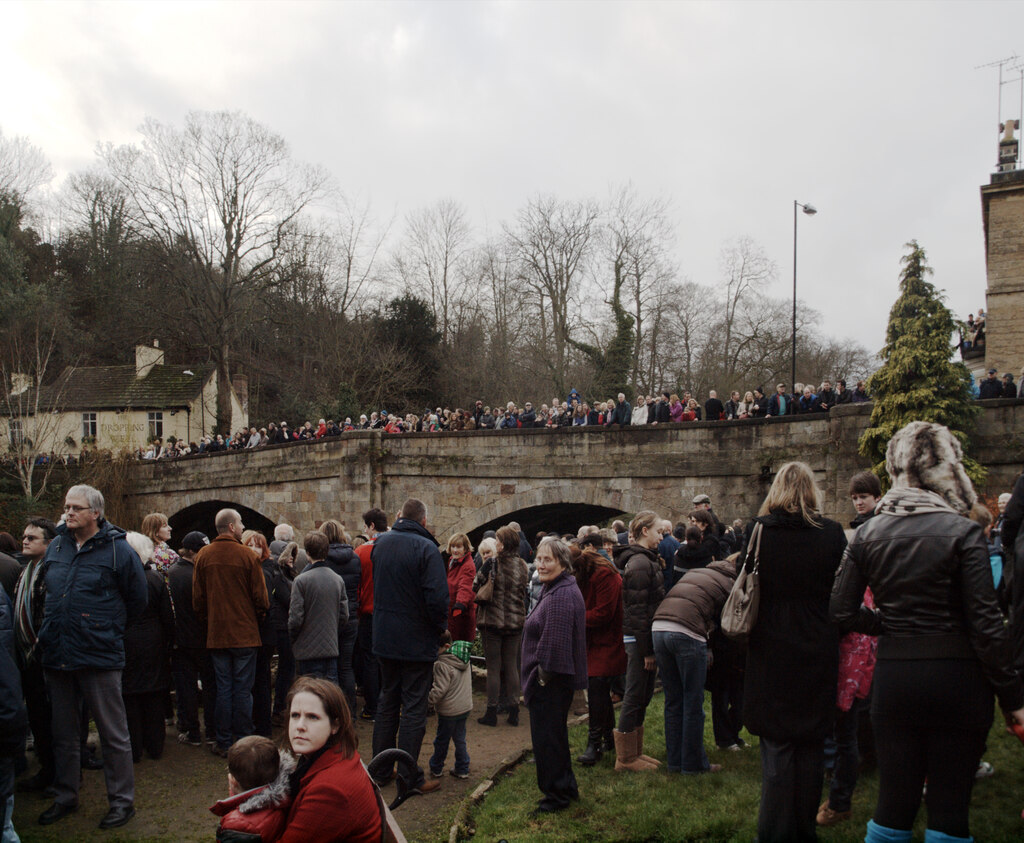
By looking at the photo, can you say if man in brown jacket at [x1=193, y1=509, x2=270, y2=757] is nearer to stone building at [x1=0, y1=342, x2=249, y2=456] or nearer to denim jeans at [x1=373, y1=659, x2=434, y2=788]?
denim jeans at [x1=373, y1=659, x2=434, y2=788]

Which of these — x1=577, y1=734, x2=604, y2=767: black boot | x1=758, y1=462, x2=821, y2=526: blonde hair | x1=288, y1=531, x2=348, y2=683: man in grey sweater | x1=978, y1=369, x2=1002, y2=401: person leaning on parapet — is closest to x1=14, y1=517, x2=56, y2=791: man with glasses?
x1=288, y1=531, x2=348, y2=683: man in grey sweater

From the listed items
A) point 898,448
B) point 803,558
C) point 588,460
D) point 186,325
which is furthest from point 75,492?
point 186,325

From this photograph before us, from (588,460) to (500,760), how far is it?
409 inches

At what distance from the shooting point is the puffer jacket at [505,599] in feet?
23.7

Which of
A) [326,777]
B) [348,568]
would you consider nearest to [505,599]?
[348,568]

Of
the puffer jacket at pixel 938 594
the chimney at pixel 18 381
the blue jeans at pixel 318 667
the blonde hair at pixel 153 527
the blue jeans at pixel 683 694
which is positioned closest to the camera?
the puffer jacket at pixel 938 594

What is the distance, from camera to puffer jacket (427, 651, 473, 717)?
546cm

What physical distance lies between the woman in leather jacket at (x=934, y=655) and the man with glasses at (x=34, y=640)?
4744 mm

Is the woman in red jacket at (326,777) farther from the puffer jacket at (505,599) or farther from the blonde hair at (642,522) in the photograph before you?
the puffer jacket at (505,599)

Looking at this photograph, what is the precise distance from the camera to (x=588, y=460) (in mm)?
16266

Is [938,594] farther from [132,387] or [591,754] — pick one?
[132,387]

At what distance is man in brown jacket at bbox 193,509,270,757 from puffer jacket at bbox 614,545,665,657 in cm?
273

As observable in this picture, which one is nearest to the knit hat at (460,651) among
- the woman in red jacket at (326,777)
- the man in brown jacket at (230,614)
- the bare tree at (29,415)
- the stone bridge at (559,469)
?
the man in brown jacket at (230,614)

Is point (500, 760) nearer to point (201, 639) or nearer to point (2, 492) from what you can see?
point (201, 639)
